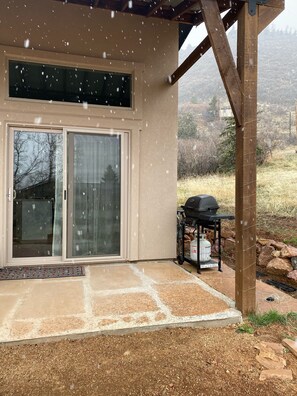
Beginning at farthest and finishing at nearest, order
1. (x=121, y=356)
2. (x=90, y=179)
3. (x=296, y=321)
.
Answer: (x=90, y=179) → (x=296, y=321) → (x=121, y=356)

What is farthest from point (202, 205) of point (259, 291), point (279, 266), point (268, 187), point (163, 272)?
point (268, 187)

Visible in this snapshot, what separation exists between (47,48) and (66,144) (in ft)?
4.30

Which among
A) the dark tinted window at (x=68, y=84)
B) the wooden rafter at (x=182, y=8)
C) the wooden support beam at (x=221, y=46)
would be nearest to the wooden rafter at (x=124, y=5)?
the wooden rafter at (x=182, y=8)

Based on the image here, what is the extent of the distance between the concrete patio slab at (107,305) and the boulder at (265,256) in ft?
6.05

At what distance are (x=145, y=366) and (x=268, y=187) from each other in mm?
9360

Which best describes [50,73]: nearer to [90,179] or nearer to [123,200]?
[90,179]

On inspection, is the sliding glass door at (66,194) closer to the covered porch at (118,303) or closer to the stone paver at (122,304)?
the covered porch at (118,303)

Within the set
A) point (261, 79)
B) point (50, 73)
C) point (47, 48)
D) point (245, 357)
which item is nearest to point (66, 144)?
point (50, 73)

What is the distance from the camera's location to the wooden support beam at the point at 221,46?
283 centimetres

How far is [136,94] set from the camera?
4805mm

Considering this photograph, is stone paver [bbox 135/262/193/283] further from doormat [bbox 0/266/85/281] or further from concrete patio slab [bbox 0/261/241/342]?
doormat [bbox 0/266/85/281]

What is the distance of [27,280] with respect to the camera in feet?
12.9

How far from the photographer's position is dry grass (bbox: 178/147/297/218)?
8.31m

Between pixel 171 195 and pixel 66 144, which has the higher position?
pixel 66 144
